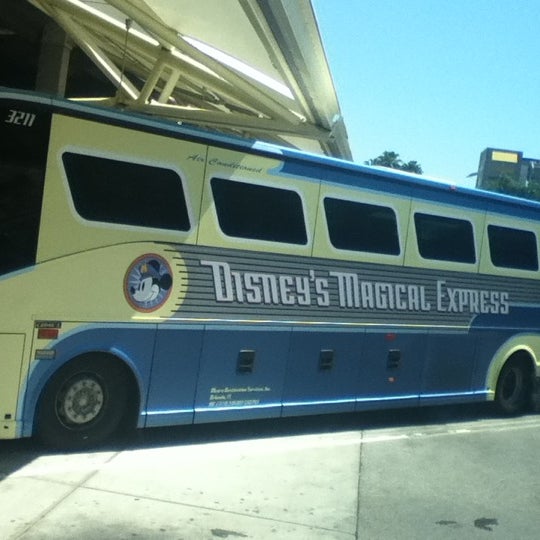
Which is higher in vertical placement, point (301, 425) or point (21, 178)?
point (21, 178)

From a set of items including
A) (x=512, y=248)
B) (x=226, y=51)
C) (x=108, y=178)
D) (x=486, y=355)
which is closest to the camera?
(x=108, y=178)

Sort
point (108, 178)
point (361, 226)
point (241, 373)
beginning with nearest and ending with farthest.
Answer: point (108, 178)
point (241, 373)
point (361, 226)

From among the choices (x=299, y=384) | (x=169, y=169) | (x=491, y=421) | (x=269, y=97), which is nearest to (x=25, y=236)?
(x=169, y=169)

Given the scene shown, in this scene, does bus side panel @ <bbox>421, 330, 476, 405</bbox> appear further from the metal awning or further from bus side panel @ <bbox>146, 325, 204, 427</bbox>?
bus side panel @ <bbox>146, 325, 204, 427</bbox>

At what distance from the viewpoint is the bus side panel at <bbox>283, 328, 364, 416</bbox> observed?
9.09m

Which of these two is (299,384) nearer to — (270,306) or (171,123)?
(270,306)

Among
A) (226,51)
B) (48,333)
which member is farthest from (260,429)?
(226,51)

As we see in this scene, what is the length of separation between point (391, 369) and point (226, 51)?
511 centimetres

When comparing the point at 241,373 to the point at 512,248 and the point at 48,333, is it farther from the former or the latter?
the point at 512,248

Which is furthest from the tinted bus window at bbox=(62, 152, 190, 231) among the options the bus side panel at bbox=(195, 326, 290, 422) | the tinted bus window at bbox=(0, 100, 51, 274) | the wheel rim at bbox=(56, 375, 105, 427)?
the wheel rim at bbox=(56, 375, 105, 427)

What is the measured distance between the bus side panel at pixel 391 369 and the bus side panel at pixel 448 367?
18 cm

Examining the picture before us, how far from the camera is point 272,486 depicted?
7.06 meters

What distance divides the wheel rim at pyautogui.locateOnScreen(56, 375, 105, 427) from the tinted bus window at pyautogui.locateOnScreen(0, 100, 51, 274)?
4.17ft

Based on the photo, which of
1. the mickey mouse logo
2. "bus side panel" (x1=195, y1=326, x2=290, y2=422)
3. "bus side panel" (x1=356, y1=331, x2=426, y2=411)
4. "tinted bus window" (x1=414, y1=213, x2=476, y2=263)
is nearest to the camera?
the mickey mouse logo
